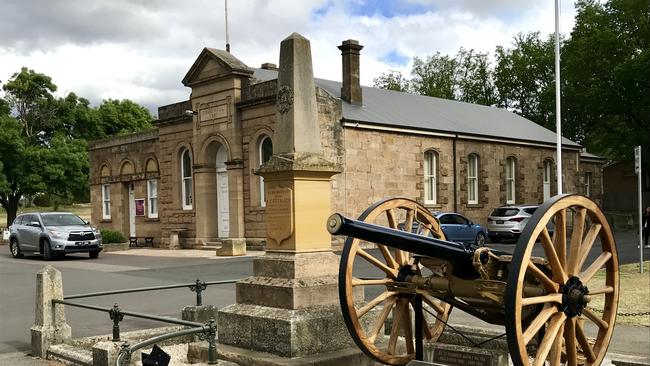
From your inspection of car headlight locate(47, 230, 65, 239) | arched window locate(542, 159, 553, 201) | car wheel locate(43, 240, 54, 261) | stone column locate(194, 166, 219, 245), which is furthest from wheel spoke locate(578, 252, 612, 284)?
arched window locate(542, 159, 553, 201)

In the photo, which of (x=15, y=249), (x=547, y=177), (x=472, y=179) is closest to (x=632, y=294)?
(x=472, y=179)

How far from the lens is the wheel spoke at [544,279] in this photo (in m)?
4.62

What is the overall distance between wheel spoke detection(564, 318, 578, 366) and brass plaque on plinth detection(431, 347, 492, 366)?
584mm

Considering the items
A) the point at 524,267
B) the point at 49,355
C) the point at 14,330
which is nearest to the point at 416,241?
the point at 524,267

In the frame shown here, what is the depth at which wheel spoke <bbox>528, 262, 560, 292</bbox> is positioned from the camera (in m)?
4.62

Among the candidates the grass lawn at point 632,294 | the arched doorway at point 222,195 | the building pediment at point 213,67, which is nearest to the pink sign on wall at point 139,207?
the arched doorway at point 222,195

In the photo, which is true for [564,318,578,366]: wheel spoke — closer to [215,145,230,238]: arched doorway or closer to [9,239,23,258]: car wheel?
[215,145,230,238]: arched doorway

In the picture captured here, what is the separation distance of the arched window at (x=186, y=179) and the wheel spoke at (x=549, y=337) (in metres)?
24.2

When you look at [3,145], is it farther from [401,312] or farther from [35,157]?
[401,312]

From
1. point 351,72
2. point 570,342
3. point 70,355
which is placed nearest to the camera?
point 570,342

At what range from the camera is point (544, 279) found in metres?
4.74

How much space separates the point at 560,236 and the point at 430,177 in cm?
2288

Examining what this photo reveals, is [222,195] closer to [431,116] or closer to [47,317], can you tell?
[431,116]

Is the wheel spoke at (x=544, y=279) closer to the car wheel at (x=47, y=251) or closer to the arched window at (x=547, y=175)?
the car wheel at (x=47, y=251)
